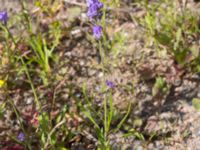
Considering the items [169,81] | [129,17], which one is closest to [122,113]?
[169,81]

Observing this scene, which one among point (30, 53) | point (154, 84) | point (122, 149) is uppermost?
point (30, 53)

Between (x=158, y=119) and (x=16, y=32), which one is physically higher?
(x=16, y=32)

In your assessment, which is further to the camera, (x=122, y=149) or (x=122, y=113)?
(x=122, y=113)

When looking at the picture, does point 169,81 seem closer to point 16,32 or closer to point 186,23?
point 186,23

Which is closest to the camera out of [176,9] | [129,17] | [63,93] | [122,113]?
[122,113]

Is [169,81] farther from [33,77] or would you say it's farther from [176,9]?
[33,77]

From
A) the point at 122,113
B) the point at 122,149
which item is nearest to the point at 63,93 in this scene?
the point at 122,113

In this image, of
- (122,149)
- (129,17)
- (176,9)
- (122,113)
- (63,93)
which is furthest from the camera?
(129,17)

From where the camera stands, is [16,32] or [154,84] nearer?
[154,84]

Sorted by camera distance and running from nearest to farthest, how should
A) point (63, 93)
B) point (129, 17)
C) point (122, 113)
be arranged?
point (122, 113), point (63, 93), point (129, 17)
